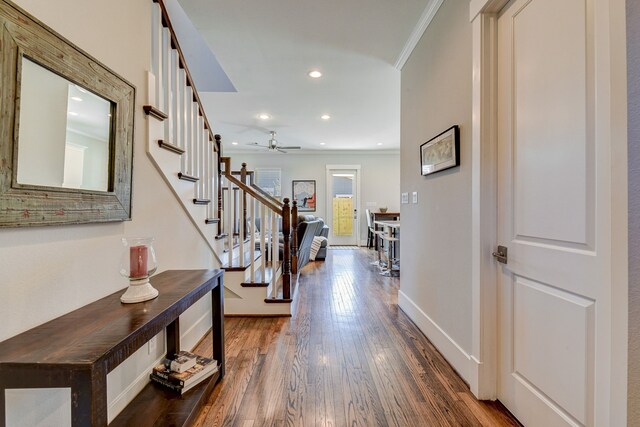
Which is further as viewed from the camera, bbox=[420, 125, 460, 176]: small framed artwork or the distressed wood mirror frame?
bbox=[420, 125, 460, 176]: small framed artwork

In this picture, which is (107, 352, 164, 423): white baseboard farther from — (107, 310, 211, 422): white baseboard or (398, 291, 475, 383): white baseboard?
(398, 291, 475, 383): white baseboard

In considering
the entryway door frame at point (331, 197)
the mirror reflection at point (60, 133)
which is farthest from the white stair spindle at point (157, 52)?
the entryway door frame at point (331, 197)

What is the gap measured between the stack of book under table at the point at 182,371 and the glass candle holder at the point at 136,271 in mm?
610

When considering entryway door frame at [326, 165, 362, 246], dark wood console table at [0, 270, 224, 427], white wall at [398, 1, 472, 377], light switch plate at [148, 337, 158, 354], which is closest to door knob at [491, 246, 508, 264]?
white wall at [398, 1, 472, 377]

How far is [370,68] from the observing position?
3.13 metres

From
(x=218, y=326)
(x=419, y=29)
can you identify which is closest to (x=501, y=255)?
(x=218, y=326)

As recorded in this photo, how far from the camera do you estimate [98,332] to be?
0.95 m

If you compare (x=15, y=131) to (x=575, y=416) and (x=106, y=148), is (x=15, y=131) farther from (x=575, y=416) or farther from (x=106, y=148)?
(x=575, y=416)

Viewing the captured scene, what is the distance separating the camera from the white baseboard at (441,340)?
1.75m

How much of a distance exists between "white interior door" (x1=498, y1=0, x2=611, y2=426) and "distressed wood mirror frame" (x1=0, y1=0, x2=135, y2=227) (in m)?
1.91

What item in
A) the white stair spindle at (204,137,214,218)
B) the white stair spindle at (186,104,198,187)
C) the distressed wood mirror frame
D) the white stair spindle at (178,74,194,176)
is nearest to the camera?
the distressed wood mirror frame

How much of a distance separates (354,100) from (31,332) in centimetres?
399

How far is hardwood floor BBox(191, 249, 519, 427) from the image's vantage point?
1.47 m

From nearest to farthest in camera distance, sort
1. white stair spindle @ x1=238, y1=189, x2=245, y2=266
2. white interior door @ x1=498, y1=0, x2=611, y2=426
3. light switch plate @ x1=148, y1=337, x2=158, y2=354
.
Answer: white interior door @ x1=498, y1=0, x2=611, y2=426 → light switch plate @ x1=148, y1=337, x2=158, y2=354 → white stair spindle @ x1=238, y1=189, x2=245, y2=266
